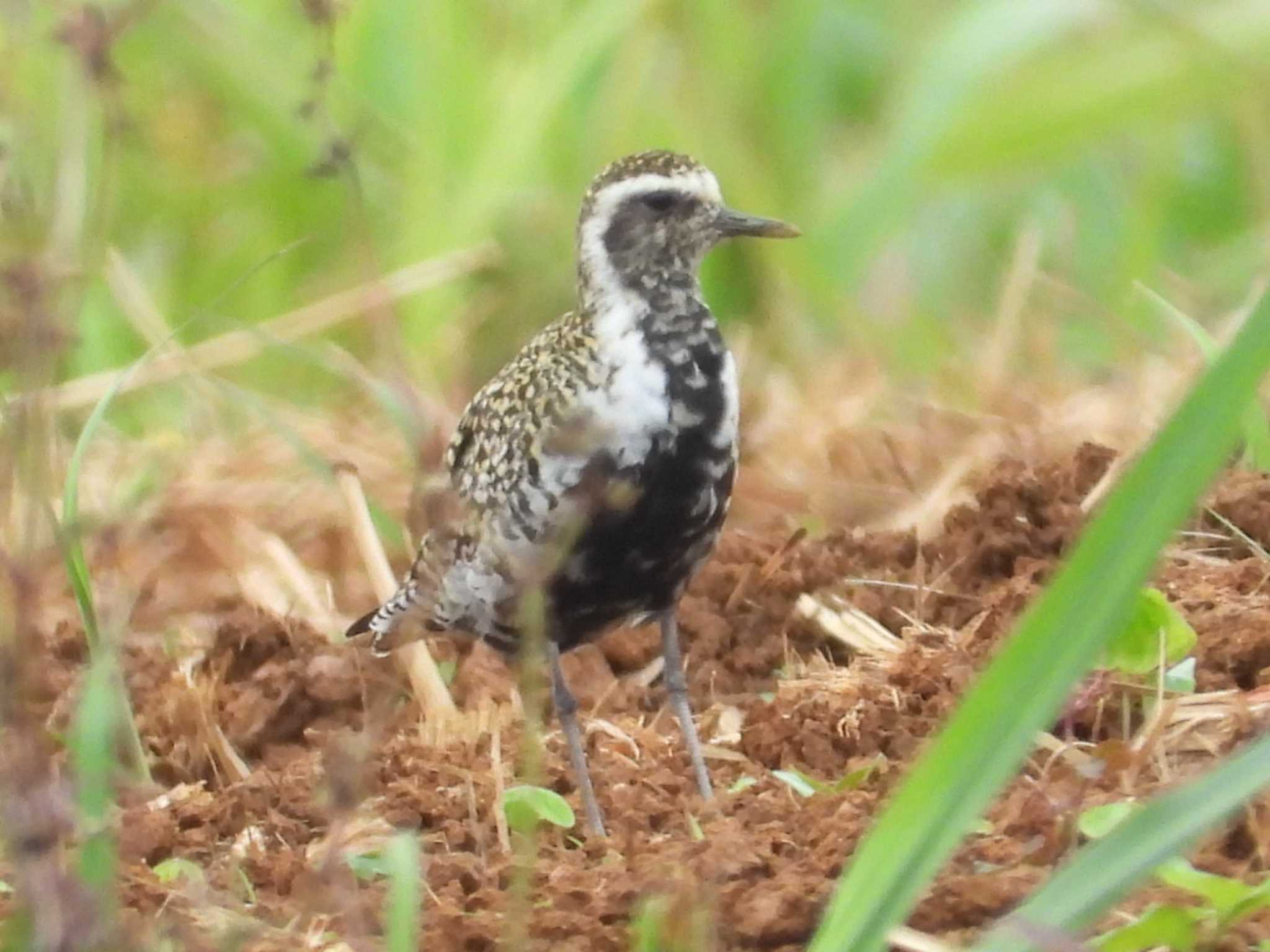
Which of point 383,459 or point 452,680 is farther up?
point 383,459

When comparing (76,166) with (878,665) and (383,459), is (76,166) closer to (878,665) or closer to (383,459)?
(878,665)

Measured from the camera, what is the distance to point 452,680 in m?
4.04

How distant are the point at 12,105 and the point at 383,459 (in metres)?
2.95

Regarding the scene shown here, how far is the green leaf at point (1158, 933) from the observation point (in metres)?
2.12

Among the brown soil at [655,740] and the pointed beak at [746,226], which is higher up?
the pointed beak at [746,226]

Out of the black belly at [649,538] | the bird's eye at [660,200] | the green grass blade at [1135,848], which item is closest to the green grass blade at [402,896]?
the green grass blade at [1135,848]

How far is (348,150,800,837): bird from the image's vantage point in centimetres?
331

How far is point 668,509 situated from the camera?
131 inches

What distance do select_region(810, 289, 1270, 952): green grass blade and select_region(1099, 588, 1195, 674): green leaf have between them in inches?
37.0

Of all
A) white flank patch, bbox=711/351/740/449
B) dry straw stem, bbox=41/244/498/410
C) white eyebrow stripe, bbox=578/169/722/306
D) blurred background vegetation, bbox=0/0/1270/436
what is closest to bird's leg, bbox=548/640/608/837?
white flank patch, bbox=711/351/740/449

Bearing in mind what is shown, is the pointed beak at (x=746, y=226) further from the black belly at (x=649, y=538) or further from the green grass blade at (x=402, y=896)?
the green grass blade at (x=402, y=896)

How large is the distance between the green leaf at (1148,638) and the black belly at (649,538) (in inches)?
28.1

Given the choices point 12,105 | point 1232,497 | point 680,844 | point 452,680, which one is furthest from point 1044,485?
point 12,105

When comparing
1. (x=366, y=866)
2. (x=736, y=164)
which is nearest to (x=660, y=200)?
(x=366, y=866)
